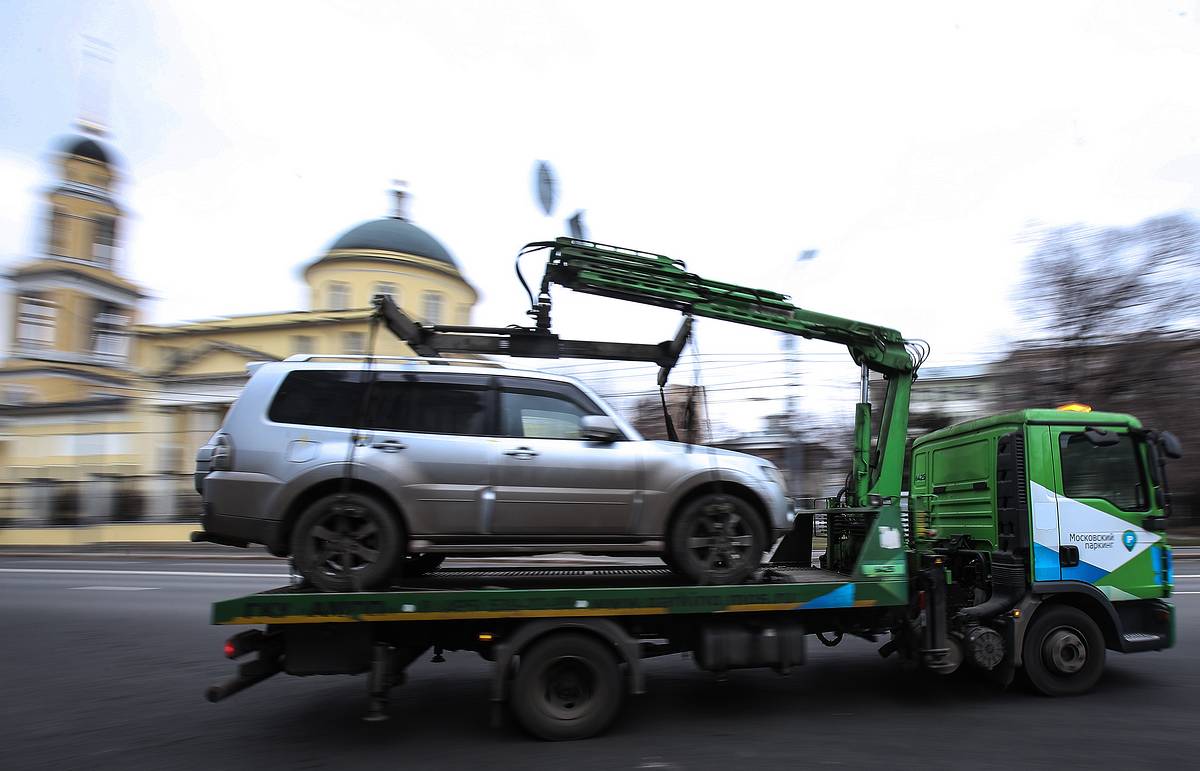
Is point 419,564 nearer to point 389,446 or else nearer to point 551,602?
point 389,446

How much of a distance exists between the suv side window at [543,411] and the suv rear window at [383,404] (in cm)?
20

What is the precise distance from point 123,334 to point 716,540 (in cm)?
4413

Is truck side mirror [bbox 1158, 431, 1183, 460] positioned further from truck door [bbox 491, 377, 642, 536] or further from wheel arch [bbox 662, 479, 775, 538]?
truck door [bbox 491, 377, 642, 536]

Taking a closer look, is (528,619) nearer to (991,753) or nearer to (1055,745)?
(991,753)

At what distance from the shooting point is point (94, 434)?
102 ft

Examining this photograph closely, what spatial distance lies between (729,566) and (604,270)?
2558 mm

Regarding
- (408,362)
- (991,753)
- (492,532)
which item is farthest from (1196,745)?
(408,362)

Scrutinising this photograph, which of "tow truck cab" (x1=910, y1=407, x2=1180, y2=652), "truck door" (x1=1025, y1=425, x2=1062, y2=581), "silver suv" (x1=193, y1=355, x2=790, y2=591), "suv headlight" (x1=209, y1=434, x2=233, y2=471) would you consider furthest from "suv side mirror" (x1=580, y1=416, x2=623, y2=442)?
"truck door" (x1=1025, y1=425, x2=1062, y2=581)

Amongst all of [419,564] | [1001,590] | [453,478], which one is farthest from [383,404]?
[1001,590]

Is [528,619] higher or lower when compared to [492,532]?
lower

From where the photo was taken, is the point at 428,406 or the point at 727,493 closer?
the point at 428,406

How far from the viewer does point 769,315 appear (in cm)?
647

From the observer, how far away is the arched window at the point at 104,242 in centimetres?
3975

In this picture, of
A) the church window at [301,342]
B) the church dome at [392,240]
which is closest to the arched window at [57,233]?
the church dome at [392,240]
